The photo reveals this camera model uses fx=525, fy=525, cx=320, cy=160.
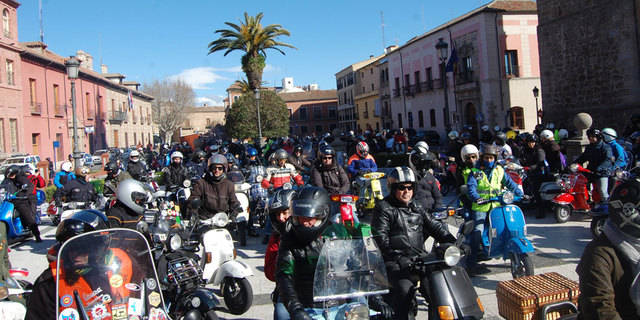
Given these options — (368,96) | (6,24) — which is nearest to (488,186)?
(6,24)

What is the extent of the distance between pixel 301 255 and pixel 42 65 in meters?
37.6

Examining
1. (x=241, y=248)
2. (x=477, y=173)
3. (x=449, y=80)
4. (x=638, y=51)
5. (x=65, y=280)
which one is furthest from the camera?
(x=449, y=80)

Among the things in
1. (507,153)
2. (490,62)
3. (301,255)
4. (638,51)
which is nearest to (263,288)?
(301,255)

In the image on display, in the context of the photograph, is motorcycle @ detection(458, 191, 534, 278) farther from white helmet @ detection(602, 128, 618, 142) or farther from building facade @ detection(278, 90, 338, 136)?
building facade @ detection(278, 90, 338, 136)

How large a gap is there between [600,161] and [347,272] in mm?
7485

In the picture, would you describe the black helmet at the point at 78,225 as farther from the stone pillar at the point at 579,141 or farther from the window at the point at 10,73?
the window at the point at 10,73

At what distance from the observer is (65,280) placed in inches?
133

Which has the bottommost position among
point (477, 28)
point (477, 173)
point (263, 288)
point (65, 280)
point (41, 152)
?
point (263, 288)

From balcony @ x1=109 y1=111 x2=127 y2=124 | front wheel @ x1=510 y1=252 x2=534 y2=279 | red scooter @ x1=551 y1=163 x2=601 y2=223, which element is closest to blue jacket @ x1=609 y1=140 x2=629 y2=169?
red scooter @ x1=551 y1=163 x2=601 y2=223

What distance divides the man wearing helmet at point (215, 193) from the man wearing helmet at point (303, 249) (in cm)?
435

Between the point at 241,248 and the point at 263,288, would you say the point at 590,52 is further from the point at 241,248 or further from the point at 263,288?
the point at 263,288

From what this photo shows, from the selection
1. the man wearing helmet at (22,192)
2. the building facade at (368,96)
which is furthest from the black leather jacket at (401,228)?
the building facade at (368,96)

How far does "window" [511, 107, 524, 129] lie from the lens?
117ft

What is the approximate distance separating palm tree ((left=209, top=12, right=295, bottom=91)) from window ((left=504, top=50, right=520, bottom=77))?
16.1 meters
